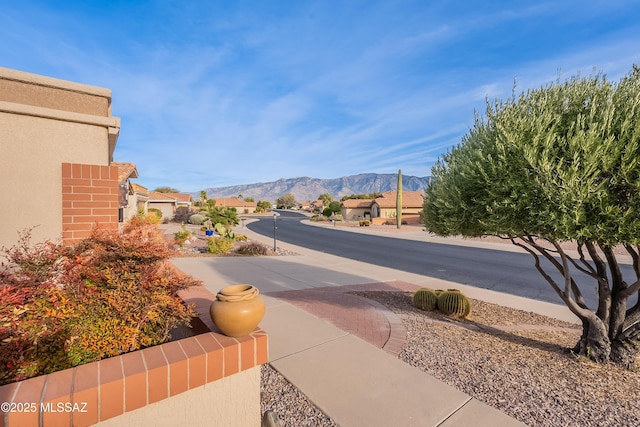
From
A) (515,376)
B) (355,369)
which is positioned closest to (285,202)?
(355,369)

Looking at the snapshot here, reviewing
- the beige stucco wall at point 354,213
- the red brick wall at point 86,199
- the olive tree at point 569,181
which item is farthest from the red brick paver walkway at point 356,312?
the beige stucco wall at point 354,213

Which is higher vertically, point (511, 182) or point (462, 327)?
point (511, 182)

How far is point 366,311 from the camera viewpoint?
6.47 metres

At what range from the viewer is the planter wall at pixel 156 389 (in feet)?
6.09

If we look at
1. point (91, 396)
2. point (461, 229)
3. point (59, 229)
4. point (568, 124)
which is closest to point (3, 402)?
point (91, 396)

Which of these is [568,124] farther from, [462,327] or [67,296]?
[67,296]

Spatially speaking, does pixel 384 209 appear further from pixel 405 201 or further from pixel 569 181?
pixel 569 181

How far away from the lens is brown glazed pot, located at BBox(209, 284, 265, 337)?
269 centimetres

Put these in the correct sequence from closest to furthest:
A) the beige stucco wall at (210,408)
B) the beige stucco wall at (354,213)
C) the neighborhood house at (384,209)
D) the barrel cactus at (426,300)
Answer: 1. the beige stucco wall at (210,408)
2. the barrel cactus at (426,300)
3. the neighborhood house at (384,209)
4. the beige stucco wall at (354,213)

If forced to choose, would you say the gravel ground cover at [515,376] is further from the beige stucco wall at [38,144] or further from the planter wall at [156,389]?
the beige stucco wall at [38,144]

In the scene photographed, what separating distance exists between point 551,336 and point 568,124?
4150 millimetres

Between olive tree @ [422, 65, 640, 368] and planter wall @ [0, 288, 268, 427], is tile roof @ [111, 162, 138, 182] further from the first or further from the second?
olive tree @ [422, 65, 640, 368]

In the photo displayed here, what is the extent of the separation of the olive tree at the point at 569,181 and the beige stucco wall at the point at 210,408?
3914mm

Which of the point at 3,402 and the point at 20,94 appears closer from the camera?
the point at 3,402
